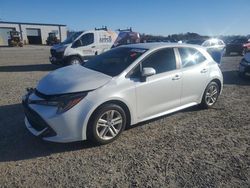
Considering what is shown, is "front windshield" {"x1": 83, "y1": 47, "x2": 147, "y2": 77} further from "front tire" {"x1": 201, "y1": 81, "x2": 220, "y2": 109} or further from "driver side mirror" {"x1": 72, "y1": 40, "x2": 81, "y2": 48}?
"driver side mirror" {"x1": 72, "y1": 40, "x2": 81, "y2": 48}

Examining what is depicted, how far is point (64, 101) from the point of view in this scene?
374cm

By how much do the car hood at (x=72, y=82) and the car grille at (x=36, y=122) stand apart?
0.36m

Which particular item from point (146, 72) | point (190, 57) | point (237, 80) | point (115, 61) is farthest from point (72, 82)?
point (237, 80)

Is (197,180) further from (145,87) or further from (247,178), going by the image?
(145,87)

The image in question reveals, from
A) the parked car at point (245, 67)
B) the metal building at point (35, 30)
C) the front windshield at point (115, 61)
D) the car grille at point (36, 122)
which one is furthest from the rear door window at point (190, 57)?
the metal building at point (35, 30)

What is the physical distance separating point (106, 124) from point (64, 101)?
2.63ft

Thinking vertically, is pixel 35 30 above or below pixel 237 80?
above

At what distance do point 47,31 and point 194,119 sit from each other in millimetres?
57649

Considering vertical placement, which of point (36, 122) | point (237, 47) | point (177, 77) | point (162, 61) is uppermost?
point (162, 61)

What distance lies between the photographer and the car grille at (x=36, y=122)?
3.75m

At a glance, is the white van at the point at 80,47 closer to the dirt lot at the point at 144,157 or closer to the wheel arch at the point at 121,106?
the dirt lot at the point at 144,157

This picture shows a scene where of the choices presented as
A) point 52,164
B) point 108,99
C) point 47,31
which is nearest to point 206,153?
point 108,99

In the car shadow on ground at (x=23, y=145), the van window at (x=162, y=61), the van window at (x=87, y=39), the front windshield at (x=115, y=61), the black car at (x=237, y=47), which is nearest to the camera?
the car shadow on ground at (x=23, y=145)

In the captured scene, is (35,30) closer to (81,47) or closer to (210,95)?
(81,47)
